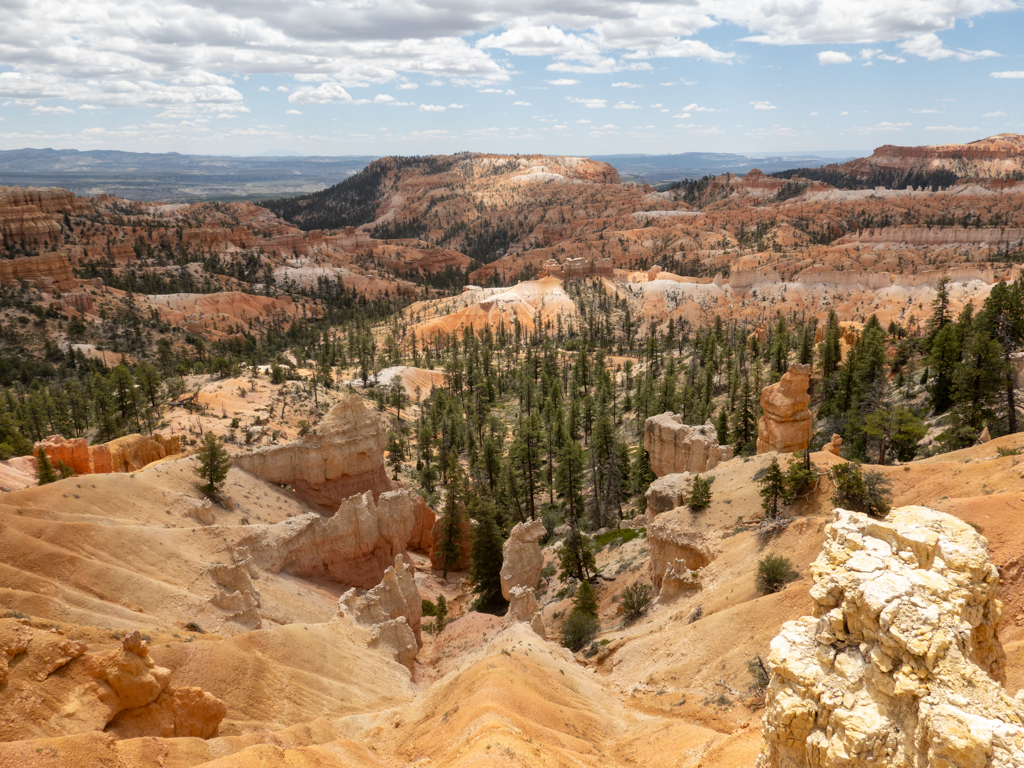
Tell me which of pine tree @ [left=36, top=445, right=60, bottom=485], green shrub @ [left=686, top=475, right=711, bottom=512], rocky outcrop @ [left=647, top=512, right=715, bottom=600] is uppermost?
pine tree @ [left=36, top=445, right=60, bottom=485]

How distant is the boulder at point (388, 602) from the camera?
32.3 metres

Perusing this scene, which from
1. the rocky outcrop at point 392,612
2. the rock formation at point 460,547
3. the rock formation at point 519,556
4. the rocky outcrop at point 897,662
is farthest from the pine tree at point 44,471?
the rocky outcrop at point 897,662

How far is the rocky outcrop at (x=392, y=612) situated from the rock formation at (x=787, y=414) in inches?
1011

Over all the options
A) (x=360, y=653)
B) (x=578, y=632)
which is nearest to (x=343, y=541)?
(x=360, y=653)

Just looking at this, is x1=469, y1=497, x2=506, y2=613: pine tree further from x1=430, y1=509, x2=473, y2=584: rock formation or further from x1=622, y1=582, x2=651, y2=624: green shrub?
x1=622, y1=582, x2=651, y2=624: green shrub

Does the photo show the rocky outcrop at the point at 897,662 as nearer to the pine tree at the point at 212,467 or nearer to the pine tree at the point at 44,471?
the pine tree at the point at 212,467

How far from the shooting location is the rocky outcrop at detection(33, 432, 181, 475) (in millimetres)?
44031

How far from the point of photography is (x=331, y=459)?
46.2 m

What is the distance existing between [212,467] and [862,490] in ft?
116

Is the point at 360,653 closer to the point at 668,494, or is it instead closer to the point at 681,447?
the point at 668,494

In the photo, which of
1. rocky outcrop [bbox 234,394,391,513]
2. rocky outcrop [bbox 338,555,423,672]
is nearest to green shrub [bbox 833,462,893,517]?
rocky outcrop [bbox 338,555,423,672]

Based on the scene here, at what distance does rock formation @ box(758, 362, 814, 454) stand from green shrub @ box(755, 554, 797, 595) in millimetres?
15569

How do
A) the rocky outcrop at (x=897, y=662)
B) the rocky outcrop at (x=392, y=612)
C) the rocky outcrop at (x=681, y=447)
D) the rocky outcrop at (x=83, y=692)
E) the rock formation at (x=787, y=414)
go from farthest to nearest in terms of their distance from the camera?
the rocky outcrop at (x=681, y=447)
the rock formation at (x=787, y=414)
the rocky outcrop at (x=392, y=612)
the rocky outcrop at (x=83, y=692)
the rocky outcrop at (x=897, y=662)

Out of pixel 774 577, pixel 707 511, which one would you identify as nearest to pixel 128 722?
pixel 774 577
